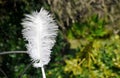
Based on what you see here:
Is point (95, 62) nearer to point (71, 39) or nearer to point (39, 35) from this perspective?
point (39, 35)

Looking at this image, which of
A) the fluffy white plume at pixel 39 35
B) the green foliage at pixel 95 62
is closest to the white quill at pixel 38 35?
the fluffy white plume at pixel 39 35

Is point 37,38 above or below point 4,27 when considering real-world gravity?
above

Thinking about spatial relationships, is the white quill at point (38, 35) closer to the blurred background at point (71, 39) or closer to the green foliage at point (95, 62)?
the blurred background at point (71, 39)

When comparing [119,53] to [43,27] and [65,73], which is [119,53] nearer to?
[65,73]

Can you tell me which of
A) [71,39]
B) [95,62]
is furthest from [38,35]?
[71,39]

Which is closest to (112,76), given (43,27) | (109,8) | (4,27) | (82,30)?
(43,27)

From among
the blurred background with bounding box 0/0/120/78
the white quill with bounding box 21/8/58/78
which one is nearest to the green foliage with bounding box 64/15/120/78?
the blurred background with bounding box 0/0/120/78

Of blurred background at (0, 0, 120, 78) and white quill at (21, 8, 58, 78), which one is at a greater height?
white quill at (21, 8, 58, 78)

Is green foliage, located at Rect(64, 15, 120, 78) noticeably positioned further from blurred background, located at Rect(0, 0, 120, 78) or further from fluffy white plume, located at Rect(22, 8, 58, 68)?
fluffy white plume, located at Rect(22, 8, 58, 68)
